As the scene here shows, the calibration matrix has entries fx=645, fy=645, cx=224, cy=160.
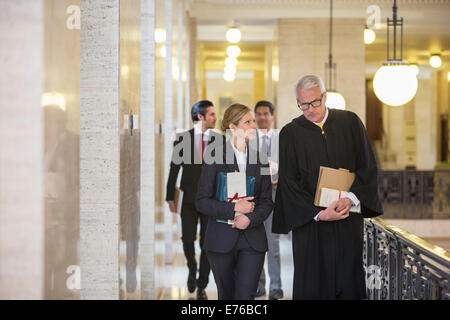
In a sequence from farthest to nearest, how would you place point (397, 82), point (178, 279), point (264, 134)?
point (178, 279), point (264, 134), point (397, 82)

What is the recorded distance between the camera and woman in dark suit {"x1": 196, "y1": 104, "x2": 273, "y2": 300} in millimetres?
4023

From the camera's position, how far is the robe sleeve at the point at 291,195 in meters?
3.91

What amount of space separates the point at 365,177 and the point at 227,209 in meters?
0.86

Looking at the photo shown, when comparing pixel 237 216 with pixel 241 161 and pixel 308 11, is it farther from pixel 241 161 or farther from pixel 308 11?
pixel 308 11

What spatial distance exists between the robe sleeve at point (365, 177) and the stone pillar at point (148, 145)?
2.84m

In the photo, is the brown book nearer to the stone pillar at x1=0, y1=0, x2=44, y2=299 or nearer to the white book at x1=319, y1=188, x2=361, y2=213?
the white book at x1=319, y1=188, x2=361, y2=213

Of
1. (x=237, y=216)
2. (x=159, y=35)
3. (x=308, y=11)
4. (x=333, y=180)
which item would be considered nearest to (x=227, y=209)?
(x=237, y=216)

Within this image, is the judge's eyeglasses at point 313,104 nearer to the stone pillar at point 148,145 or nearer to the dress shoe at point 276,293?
the stone pillar at point 148,145

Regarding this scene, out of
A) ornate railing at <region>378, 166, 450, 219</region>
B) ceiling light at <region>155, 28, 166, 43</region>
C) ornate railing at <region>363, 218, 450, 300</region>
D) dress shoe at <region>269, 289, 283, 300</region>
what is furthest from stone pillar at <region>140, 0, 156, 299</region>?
ornate railing at <region>378, 166, 450, 219</region>

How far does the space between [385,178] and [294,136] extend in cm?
1151

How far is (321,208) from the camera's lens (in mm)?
3902

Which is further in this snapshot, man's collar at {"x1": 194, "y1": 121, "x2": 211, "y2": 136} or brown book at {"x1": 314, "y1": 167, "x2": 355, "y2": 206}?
man's collar at {"x1": 194, "y1": 121, "x2": 211, "y2": 136}

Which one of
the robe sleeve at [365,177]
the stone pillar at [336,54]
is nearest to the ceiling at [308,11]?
the stone pillar at [336,54]

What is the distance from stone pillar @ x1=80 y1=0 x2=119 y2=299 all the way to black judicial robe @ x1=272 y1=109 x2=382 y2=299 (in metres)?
1.09
